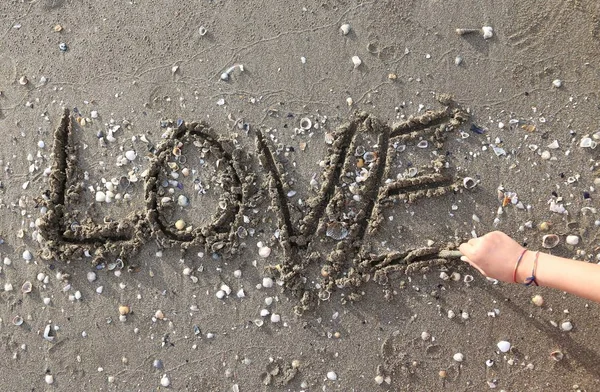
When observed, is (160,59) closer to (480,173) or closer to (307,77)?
(307,77)

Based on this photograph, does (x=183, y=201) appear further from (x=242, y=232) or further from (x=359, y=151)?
(x=359, y=151)

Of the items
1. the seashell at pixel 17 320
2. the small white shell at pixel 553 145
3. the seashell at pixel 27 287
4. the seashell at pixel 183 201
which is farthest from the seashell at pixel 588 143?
the seashell at pixel 17 320

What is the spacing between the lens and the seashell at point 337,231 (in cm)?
274

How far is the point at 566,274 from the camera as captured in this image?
2041 millimetres

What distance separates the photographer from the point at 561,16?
8.94ft

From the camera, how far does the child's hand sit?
216 cm

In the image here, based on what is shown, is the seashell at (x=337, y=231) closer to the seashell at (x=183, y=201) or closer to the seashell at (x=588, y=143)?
the seashell at (x=183, y=201)

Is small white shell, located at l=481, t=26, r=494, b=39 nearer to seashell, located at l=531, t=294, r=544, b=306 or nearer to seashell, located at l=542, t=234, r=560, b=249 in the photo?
seashell, located at l=542, t=234, r=560, b=249

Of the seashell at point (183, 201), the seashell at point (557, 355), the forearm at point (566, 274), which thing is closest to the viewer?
the forearm at point (566, 274)

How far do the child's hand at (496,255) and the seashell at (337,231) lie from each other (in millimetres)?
772

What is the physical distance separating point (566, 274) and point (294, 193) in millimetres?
1532

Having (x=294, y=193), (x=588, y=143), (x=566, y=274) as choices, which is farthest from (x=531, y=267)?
(x=294, y=193)

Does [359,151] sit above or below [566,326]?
above

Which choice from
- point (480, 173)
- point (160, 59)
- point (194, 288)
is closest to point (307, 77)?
point (160, 59)
